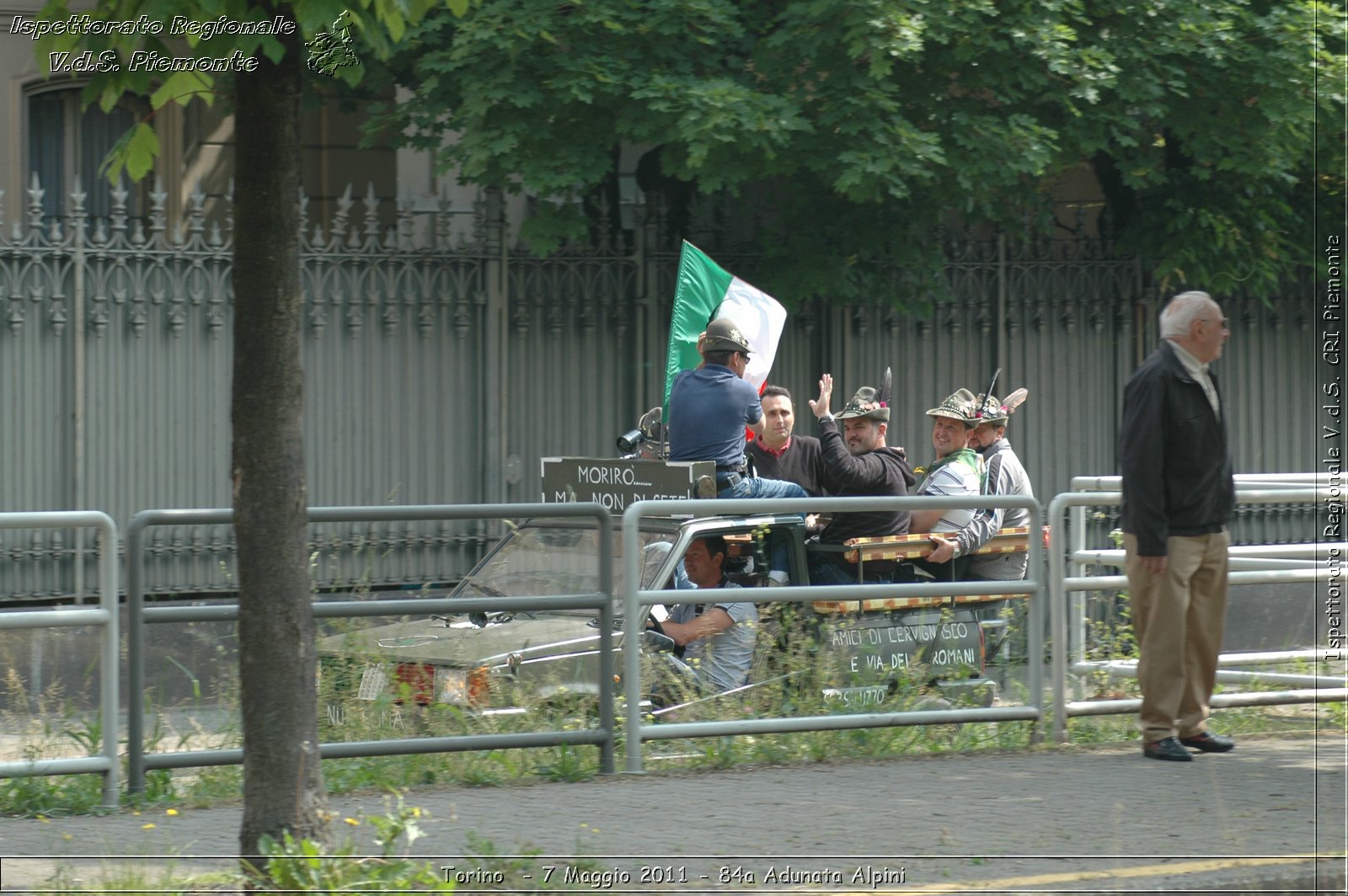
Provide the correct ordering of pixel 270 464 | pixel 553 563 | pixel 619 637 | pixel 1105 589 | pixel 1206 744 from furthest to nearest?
pixel 1105 589
pixel 1206 744
pixel 553 563
pixel 619 637
pixel 270 464

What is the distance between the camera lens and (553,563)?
7.50 metres

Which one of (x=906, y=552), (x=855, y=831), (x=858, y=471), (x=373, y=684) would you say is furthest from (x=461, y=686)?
(x=858, y=471)

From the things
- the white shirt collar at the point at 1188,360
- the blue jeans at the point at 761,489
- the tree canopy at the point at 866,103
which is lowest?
the blue jeans at the point at 761,489

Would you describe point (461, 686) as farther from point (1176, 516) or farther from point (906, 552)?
point (1176, 516)

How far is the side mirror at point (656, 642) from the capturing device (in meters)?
7.48

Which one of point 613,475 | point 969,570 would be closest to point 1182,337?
point 969,570

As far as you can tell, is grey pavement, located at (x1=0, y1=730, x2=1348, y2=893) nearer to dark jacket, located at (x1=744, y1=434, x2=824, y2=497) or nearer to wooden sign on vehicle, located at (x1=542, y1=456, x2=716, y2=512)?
wooden sign on vehicle, located at (x1=542, y1=456, x2=716, y2=512)

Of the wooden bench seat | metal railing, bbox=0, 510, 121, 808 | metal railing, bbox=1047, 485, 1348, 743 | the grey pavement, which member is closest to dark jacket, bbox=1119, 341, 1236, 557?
metal railing, bbox=1047, 485, 1348, 743

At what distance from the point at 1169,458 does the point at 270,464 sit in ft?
14.2

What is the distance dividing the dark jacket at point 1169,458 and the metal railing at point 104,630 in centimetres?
446

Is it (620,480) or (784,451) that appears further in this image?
(784,451)

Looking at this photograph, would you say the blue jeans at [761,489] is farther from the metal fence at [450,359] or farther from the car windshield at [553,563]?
the metal fence at [450,359]

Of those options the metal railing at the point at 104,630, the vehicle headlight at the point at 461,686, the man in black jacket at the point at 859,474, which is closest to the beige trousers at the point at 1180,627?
the man in black jacket at the point at 859,474

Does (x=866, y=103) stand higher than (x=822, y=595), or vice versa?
(x=866, y=103)
